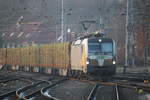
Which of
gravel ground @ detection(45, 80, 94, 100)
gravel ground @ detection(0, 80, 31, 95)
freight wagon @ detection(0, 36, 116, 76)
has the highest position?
freight wagon @ detection(0, 36, 116, 76)

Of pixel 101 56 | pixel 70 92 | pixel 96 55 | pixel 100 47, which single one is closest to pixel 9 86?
pixel 70 92

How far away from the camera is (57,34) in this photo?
247ft

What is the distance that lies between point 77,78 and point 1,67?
23496mm

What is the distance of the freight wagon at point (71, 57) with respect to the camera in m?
23.4

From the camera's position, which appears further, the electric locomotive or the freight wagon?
the freight wagon

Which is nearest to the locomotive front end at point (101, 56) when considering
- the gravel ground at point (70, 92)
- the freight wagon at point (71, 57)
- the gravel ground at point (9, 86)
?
the freight wagon at point (71, 57)

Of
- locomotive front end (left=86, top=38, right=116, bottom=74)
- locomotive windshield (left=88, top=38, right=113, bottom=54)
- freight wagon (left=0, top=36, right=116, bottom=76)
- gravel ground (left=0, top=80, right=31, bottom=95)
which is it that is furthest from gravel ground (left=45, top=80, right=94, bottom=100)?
locomotive windshield (left=88, top=38, right=113, bottom=54)

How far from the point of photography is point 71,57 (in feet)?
90.3

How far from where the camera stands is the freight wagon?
23375mm

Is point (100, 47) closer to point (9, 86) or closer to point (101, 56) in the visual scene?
point (101, 56)

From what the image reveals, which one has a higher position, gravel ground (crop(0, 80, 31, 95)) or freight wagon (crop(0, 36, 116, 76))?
freight wagon (crop(0, 36, 116, 76))

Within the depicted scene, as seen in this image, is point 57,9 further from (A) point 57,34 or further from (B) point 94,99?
(B) point 94,99

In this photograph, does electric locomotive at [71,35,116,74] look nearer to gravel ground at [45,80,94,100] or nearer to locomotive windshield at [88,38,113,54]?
locomotive windshield at [88,38,113,54]

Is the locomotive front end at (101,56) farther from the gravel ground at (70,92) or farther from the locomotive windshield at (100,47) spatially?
the gravel ground at (70,92)
